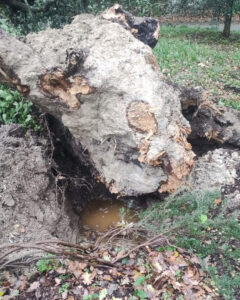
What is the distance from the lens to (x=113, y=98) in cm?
374

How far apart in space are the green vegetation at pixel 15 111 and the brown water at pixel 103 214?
1.18m

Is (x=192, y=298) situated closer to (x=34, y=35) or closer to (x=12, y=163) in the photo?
(x=12, y=163)

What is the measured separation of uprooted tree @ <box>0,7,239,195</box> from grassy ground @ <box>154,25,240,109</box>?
114 inches

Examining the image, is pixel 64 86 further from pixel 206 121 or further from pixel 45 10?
pixel 45 10

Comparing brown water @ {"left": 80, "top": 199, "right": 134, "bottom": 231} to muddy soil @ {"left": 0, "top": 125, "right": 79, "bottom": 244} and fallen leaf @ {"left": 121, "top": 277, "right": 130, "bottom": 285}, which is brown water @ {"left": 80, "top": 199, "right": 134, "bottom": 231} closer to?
muddy soil @ {"left": 0, "top": 125, "right": 79, "bottom": 244}

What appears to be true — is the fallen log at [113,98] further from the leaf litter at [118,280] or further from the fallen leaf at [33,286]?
the fallen leaf at [33,286]

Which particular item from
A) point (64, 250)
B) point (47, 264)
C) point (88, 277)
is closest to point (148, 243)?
point (88, 277)

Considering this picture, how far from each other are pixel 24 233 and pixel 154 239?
1.21m

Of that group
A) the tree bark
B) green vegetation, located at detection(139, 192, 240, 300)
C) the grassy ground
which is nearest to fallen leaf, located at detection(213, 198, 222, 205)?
green vegetation, located at detection(139, 192, 240, 300)

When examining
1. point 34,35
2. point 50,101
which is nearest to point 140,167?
point 50,101

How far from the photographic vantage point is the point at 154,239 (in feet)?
10.9

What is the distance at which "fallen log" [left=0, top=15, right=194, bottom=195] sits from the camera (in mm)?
3609

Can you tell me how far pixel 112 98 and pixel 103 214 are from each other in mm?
1410

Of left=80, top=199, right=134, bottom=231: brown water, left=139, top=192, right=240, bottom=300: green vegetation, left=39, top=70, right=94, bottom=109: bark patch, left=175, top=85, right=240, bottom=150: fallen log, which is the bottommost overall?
left=80, top=199, right=134, bottom=231: brown water
